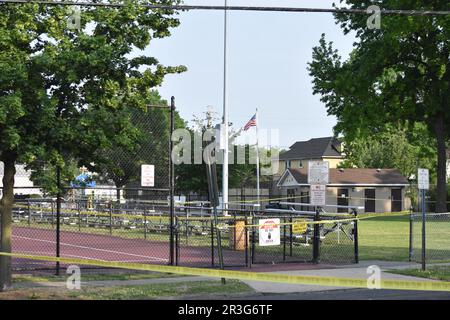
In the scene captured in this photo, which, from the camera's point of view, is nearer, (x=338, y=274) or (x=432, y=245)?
(x=338, y=274)

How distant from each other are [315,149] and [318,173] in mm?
67042

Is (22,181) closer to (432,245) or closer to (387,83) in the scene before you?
(387,83)

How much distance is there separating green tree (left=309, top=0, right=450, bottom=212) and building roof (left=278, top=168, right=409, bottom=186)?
559 inches

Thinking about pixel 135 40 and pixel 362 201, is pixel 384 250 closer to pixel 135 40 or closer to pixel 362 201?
pixel 135 40

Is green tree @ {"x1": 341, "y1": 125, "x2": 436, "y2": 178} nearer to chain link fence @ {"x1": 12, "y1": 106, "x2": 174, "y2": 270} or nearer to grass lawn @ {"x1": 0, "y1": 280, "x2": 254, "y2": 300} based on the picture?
chain link fence @ {"x1": 12, "y1": 106, "x2": 174, "y2": 270}

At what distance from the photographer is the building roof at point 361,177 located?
205ft

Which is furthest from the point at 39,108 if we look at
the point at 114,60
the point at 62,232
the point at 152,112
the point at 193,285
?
the point at 152,112

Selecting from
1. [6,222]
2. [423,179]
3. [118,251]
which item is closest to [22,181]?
[118,251]

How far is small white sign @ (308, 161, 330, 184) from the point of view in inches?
661

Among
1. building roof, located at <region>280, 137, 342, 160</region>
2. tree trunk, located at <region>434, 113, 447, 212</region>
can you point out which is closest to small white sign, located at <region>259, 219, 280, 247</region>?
tree trunk, located at <region>434, 113, 447, 212</region>

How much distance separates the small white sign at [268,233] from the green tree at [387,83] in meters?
23.1

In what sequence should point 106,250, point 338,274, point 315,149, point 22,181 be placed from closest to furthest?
point 338,274 → point 106,250 → point 22,181 → point 315,149

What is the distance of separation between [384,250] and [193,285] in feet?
32.9

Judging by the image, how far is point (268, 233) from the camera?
1627cm
